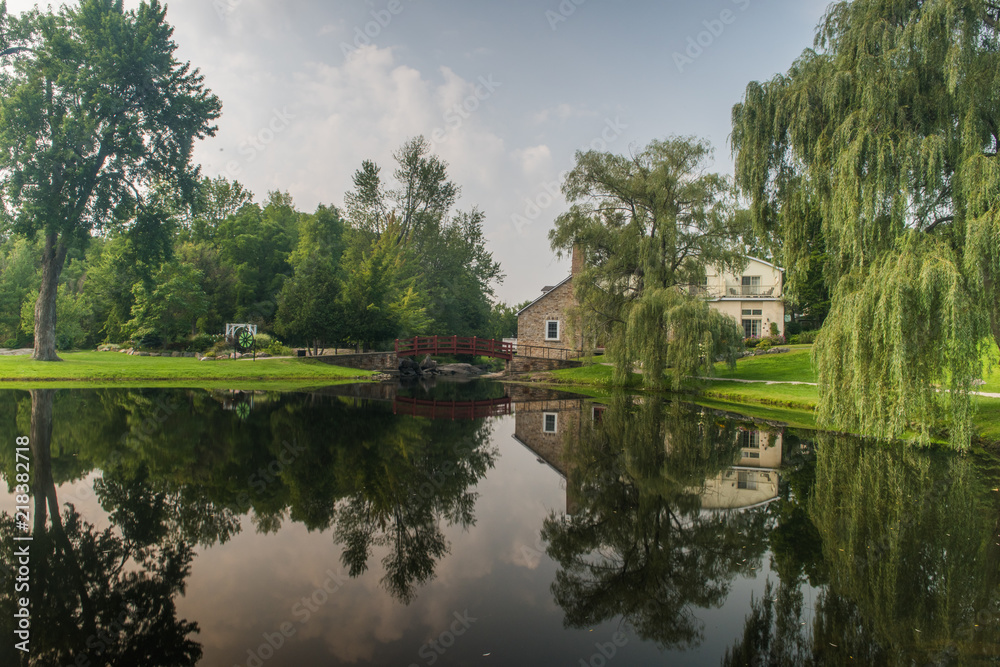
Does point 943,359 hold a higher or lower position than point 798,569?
higher

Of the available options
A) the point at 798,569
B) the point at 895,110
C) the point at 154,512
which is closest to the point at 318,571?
the point at 154,512

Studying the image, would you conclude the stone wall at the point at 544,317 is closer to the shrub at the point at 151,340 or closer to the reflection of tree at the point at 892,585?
the shrub at the point at 151,340

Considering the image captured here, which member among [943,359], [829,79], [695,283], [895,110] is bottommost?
[943,359]

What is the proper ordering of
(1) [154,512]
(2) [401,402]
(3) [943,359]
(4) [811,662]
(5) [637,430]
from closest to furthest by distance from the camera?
(4) [811,662], (1) [154,512], (3) [943,359], (5) [637,430], (2) [401,402]

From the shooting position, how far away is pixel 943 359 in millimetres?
10352

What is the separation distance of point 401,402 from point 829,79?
15.7m

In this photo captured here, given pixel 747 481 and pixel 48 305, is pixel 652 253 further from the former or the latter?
pixel 48 305

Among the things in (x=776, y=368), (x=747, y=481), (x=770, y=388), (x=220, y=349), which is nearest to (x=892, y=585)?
(x=747, y=481)

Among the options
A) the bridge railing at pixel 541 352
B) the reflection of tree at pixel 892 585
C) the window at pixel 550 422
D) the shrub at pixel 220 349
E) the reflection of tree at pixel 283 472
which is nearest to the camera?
the reflection of tree at pixel 892 585

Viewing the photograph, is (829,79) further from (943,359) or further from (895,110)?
(943,359)

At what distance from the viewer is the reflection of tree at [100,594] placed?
3854 millimetres

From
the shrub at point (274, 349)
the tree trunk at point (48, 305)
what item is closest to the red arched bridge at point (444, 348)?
the shrub at point (274, 349)

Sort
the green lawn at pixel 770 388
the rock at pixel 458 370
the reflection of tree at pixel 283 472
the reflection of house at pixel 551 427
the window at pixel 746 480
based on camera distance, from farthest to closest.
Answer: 1. the rock at pixel 458 370
2. the green lawn at pixel 770 388
3. the reflection of house at pixel 551 427
4. the window at pixel 746 480
5. the reflection of tree at pixel 283 472

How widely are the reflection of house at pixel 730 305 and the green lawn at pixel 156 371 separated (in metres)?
14.4
